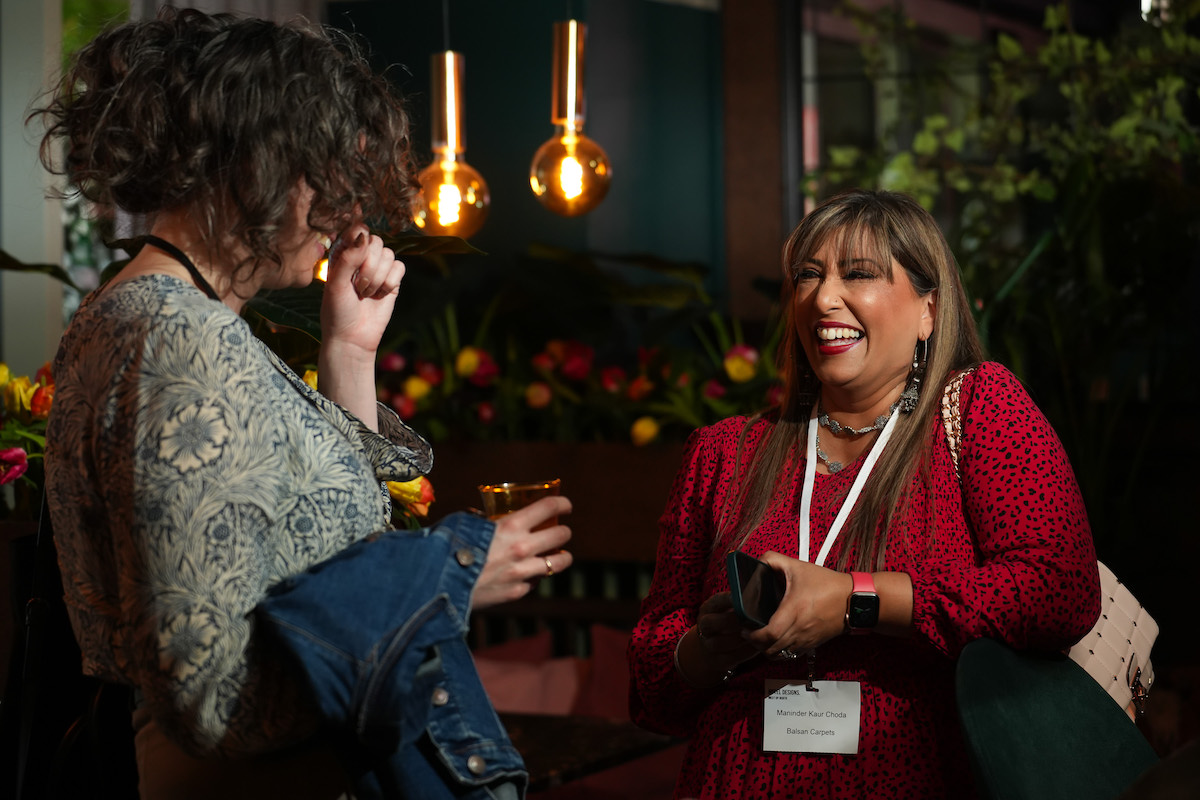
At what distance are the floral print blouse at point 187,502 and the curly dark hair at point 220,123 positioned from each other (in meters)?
0.11

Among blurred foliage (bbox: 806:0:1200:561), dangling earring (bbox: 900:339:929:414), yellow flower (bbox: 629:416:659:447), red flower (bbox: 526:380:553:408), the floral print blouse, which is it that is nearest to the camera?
the floral print blouse

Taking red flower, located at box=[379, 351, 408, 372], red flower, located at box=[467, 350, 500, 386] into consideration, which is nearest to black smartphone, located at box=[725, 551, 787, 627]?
red flower, located at box=[467, 350, 500, 386]

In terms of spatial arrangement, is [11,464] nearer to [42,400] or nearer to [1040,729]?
[42,400]

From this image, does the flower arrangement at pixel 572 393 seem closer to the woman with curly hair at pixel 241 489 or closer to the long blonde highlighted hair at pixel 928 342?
the long blonde highlighted hair at pixel 928 342

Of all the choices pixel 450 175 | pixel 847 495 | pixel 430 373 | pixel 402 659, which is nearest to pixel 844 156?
pixel 430 373

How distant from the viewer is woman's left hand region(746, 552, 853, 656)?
1464mm

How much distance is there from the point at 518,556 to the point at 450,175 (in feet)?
6.06

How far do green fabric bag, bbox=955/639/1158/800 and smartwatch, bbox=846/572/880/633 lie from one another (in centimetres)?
12

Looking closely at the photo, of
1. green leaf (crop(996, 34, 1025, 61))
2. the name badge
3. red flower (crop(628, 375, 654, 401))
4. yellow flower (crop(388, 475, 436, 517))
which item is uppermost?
green leaf (crop(996, 34, 1025, 61))

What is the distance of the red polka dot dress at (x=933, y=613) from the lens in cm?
150

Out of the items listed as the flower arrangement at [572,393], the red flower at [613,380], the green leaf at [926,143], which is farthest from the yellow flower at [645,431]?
the green leaf at [926,143]

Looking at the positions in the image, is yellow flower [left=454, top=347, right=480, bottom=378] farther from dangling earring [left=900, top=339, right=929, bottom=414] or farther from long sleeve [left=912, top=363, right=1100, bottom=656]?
long sleeve [left=912, top=363, right=1100, bottom=656]

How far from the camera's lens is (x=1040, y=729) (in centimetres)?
143

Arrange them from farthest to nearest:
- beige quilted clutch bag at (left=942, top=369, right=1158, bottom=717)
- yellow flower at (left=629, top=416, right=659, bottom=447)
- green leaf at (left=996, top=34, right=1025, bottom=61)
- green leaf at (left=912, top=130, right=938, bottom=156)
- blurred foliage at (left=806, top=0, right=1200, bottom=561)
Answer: green leaf at (left=912, top=130, right=938, bottom=156), green leaf at (left=996, top=34, right=1025, bottom=61), yellow flower at (left=629, top=416, right=659, bottom=447), blurred foliage at (left=806, top=0, right=1200, bottom=561), beige quilted clutch bag at (left=942, top=369, right=1158, bottom=717)
